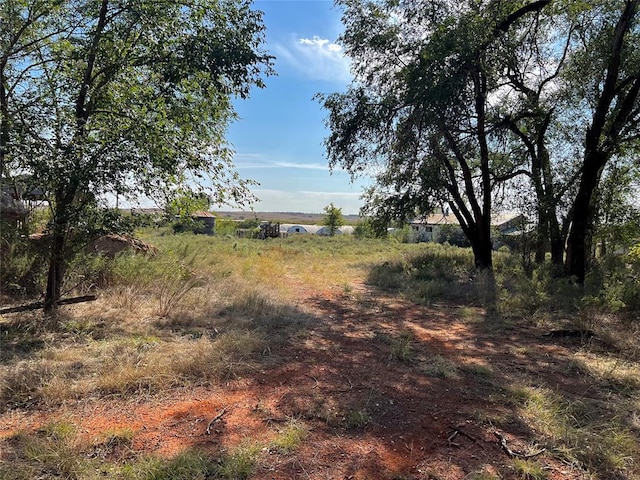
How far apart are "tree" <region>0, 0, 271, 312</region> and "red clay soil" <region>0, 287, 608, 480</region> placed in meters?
2.53

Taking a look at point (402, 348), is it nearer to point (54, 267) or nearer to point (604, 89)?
point (54, 267)

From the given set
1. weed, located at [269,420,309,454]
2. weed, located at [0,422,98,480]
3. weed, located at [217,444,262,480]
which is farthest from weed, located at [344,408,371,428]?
weed, located at [0,422,98,480]

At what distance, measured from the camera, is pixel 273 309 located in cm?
630

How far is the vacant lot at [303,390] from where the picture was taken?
246 centimetres

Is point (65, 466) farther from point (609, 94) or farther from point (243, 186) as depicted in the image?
point (609, 94)

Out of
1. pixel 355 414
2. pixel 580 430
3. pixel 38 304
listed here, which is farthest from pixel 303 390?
pixel 38 304

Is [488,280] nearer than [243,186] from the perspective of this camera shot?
No

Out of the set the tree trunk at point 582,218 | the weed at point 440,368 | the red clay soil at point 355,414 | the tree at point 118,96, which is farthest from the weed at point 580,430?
the tree trunk at point 582,218

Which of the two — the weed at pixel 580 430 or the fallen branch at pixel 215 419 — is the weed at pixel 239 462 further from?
the weed at pixel 580 430

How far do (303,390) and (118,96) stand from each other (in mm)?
4826

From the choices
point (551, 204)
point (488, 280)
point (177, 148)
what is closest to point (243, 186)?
point (177, 148)

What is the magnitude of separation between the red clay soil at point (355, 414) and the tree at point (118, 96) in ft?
8.30

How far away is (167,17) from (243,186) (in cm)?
263

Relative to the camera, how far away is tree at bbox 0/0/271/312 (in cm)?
434
